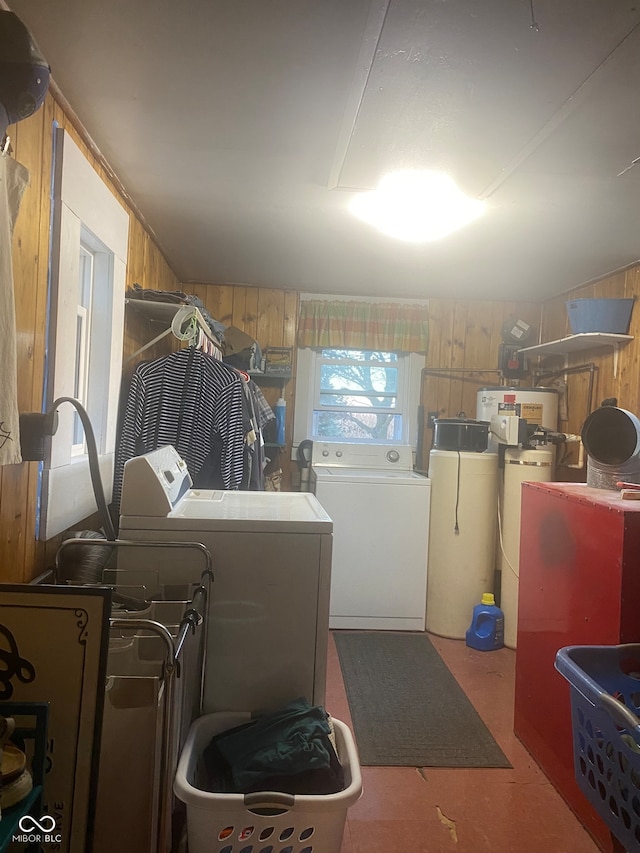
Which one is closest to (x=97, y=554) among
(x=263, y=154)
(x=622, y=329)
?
(x=263, y=154)

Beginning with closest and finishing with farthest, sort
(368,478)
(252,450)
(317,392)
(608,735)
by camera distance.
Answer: (608,735) < (252,450) < (368,478) < (317,392)

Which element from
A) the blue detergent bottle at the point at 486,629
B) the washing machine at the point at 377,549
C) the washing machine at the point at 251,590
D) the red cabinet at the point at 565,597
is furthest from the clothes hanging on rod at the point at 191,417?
the blue detergent bottle at the point at 486,629

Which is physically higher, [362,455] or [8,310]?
[8,310]

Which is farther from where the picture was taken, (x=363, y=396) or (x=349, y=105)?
(x=363, y=396)

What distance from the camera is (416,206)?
2.29 metres

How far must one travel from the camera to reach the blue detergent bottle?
3.22 meters

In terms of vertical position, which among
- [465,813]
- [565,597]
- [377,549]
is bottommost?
[465,813]

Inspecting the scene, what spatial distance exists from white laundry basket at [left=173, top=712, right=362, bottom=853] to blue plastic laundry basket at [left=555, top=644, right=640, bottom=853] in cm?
53

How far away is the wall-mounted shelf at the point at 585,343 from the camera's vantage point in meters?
3.12

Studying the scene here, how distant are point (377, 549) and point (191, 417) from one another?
1.48 meters

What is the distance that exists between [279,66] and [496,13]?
0.55 m

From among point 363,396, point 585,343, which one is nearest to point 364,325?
point 363,396

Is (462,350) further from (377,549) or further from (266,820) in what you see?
(266,820)

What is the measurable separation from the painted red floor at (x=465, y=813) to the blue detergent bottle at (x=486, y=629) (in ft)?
2.96
